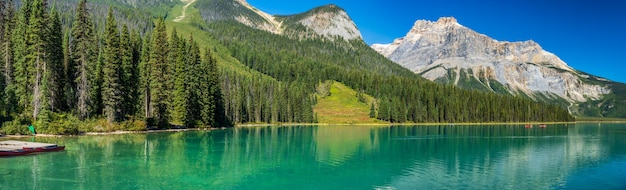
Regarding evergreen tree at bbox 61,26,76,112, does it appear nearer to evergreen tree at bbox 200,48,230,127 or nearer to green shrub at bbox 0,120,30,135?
green shrub at bbox 0,120,30,135

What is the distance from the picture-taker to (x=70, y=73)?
85312mm

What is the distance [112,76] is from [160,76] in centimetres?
1330

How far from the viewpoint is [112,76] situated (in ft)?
284

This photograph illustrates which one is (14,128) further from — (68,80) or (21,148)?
(21,148)

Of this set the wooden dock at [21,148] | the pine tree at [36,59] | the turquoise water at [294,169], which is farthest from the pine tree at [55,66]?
the wooden dock at [21,148]

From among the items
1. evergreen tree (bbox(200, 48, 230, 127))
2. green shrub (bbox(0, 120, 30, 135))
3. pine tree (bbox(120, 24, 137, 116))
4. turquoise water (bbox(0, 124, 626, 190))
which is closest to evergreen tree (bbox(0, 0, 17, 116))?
green shrub (bbox(0, 120, 30, 135))

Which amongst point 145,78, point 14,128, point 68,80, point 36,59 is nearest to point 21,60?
point 36,59

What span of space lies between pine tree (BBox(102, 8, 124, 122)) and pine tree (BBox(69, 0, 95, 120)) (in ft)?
9.02

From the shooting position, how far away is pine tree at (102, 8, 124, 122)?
279ft

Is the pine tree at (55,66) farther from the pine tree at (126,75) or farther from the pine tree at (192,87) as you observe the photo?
the pine tree at (192,87)

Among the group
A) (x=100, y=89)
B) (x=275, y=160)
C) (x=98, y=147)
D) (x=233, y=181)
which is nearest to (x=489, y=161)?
(x=275, y=160)

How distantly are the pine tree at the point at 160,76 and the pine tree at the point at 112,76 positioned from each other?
9.04 meters

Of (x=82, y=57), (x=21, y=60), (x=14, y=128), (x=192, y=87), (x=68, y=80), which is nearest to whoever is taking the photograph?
(x=14, y=128)

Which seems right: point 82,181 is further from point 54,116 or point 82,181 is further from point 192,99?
point 192,99
